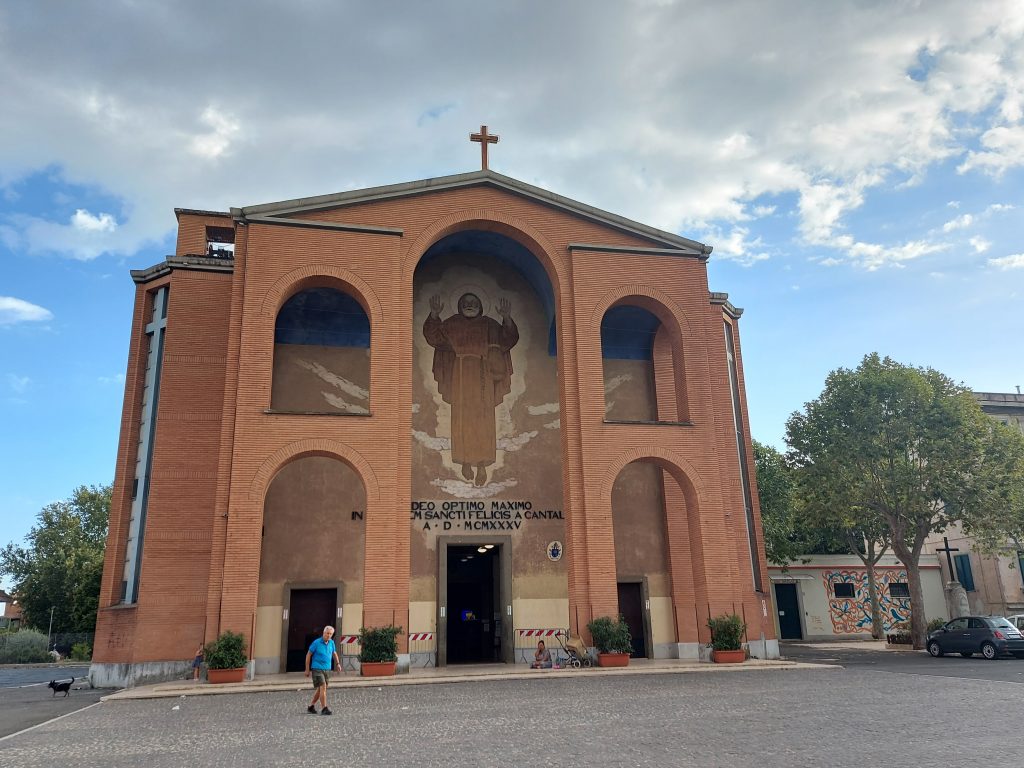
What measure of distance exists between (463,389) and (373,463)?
205 inches

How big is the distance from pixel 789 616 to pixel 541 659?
71.3 ft

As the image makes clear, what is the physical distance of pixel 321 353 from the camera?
2238 centimetres

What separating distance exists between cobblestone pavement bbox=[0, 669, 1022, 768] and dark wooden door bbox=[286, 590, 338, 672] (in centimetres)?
513

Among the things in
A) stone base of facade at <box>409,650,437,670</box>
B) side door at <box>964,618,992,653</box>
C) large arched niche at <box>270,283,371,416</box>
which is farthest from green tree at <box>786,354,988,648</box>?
large arched niche at <box>270,283,371,416</box>

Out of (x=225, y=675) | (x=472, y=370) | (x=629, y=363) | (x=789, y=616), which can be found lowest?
(x=225, y=675)

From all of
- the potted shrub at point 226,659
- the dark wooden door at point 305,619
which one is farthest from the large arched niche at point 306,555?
the potted shrub at point 226,659

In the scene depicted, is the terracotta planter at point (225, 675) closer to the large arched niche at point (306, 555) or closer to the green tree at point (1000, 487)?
the large arched niche at point (306, 555)

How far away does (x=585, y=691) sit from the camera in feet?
45.5

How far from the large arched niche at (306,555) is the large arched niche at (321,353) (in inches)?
75.3

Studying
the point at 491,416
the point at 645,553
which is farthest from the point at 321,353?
the point at 645,553

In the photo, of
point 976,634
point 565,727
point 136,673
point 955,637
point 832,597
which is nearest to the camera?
point 565,727

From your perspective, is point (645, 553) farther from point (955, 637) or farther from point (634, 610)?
point (955, 637)

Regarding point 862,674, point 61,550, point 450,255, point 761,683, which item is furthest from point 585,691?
point 61,550

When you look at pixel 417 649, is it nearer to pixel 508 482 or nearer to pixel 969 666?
pixel 508 482
